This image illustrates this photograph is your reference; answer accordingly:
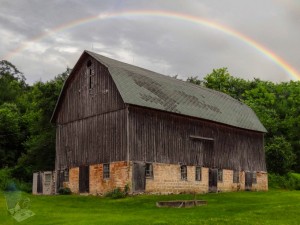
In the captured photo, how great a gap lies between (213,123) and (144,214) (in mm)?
21302

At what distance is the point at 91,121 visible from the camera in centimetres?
4009

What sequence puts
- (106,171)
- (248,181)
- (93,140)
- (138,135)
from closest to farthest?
(138,135) → (106,171) → (93,140) → (248,181)

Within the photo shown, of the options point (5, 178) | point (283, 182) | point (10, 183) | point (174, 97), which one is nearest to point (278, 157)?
point (283, 182)

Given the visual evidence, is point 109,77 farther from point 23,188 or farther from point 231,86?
point 231,86

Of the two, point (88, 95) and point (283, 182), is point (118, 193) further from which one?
point (283, 182)

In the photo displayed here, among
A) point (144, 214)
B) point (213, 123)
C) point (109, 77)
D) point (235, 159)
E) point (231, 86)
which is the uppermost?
point (231, 86)

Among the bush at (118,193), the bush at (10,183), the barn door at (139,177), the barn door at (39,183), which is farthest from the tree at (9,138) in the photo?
the barn door at (139,177)

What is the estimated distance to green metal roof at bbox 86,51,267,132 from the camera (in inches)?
1497

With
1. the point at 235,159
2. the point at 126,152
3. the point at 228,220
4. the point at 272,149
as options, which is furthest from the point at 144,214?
the point at 272,149

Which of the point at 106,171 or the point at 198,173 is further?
the point at 198,173

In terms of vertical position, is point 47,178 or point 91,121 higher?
point 91,121

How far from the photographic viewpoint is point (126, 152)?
36281mm

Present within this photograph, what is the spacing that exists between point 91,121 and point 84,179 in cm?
487

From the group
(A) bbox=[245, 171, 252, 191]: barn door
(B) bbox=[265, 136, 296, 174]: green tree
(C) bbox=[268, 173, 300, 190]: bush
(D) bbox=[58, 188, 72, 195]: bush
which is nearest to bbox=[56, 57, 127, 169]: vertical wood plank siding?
(D) bbox=[58, 188, 72, 195]: bush
